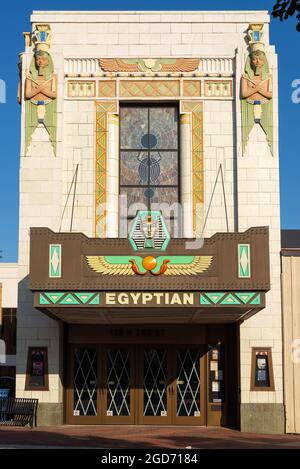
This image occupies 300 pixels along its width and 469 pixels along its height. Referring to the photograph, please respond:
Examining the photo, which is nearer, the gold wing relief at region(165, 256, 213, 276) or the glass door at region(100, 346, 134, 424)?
the gold wing relief at region(165, 256, 213, 276)

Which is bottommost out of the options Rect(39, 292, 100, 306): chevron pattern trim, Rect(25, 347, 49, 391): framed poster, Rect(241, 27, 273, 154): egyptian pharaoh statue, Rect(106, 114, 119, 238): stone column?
Rect(25, 347, 49, 391): framed poster

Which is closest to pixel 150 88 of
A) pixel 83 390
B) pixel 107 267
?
pixel 107 267

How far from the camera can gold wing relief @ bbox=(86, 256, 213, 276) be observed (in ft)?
76.3

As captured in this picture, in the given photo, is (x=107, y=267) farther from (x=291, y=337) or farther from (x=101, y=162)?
(x=291, y=337)

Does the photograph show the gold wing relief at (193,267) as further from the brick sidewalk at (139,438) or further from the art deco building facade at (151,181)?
the brick sidewalk at (139,438)

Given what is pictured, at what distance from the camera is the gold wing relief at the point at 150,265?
23.3 meters

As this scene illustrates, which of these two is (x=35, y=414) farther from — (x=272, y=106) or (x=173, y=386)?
(x=272, y=106)

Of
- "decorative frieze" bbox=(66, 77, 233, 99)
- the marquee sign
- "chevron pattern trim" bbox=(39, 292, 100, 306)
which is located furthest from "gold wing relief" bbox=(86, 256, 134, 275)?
"decorative frieze" bbox=(66, 77, 233, 99)

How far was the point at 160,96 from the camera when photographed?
1093 inches

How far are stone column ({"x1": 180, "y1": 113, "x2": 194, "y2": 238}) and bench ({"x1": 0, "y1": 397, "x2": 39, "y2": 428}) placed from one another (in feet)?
23.5

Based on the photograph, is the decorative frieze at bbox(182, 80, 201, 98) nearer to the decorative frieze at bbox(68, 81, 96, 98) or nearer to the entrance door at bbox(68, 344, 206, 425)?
the decorative frieze at bbox(68, 81, 96, 98)

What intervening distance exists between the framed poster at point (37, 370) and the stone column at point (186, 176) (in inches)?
233

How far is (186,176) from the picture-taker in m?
27.4
